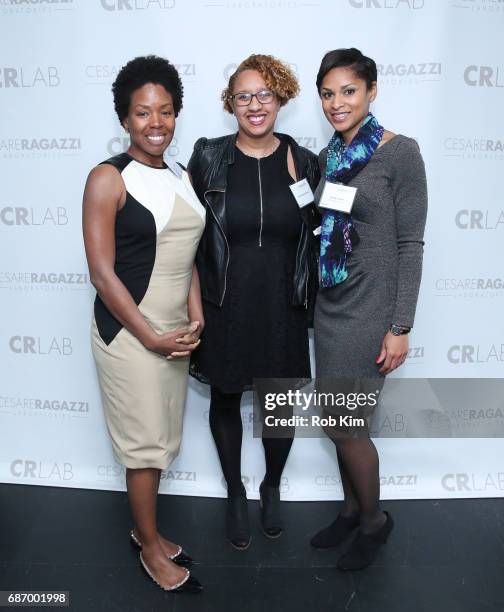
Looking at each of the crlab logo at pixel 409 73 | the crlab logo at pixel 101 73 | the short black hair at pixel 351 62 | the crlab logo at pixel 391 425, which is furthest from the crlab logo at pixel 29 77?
the crlab logo at pixel 391 425

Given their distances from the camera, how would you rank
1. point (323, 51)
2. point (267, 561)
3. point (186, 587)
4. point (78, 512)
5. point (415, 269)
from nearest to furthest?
point (415, 269)
point (186, 587)
point (267, 561)
point (323, 51)
point (78, 512)

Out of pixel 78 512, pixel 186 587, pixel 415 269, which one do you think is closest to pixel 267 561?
pixel 186 587

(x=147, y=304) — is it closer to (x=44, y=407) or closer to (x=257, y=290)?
(x=257, y=290)

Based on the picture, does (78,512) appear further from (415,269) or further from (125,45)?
(125,45)

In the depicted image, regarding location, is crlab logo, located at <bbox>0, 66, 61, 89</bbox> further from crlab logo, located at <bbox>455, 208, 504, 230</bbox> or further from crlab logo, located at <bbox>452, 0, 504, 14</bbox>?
crlab logo, located at <bbox>455, 208, 504, 230</bbox>

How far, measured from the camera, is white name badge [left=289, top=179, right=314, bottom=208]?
1.86 m

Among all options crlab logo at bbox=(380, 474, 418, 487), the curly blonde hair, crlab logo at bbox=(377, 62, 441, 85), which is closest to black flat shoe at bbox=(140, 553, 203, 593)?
crlab logo at bbox=(380, 474, 418, 487)

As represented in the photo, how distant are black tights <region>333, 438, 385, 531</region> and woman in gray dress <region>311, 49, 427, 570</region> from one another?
27cm

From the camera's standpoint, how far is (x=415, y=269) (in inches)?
67.2

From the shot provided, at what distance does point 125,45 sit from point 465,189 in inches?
57.2

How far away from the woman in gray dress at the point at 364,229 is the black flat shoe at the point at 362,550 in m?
0.60

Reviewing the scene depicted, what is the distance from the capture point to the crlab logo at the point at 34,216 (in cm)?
236

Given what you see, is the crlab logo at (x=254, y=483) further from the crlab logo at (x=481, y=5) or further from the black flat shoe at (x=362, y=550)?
the crlab logo at (x=481, y=5)

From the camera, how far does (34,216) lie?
237 cm
